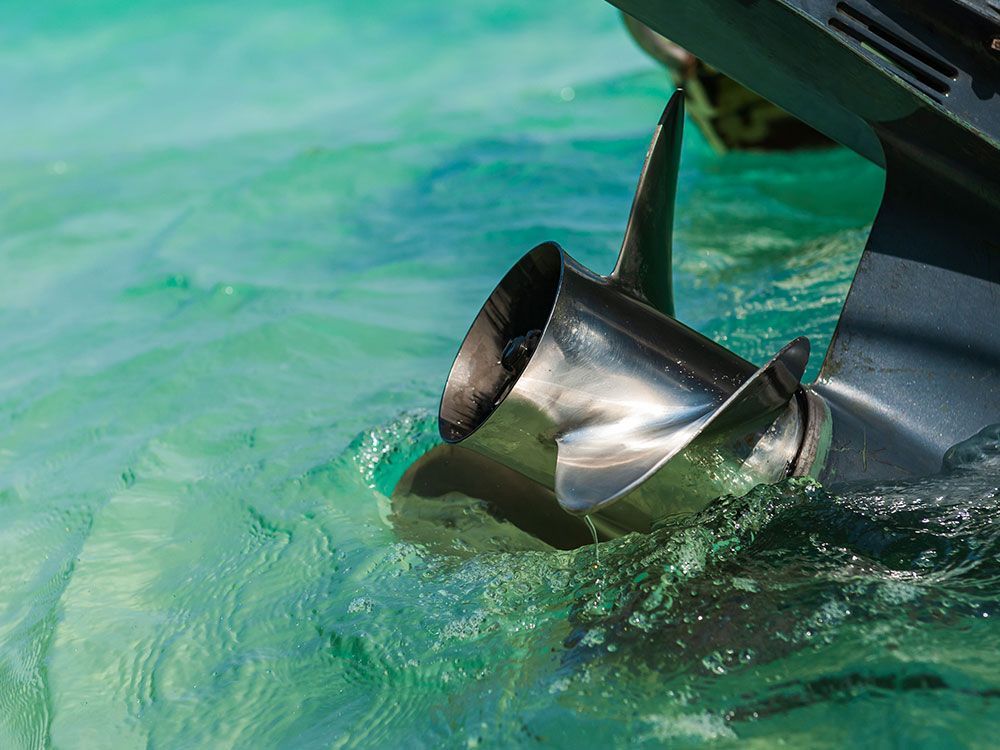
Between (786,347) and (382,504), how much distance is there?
44.9 inches

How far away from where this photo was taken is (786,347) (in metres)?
1.81

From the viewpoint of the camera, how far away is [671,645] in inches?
72.2

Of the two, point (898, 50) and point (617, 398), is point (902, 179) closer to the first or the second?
point (898, 50)

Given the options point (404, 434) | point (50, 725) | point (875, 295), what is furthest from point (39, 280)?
point (875, 295)

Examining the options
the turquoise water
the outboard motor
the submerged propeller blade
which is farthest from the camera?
the submerged propeller blade

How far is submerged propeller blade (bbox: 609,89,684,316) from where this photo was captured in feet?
7.17

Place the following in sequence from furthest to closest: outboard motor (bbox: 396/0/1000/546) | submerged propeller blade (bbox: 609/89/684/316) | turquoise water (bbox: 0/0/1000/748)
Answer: submerged propeller blade (bbox: 609/89/684/316)
outboard motor (bbox: 396/0/1000/546)
turquoise water (bbox: 0/0/1000/748)

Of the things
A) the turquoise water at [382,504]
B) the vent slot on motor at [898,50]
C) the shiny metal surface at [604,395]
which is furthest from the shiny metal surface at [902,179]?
the shiny metal surface at [604,395]

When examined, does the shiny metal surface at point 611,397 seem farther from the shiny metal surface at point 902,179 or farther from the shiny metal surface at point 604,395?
the shiny metal surface at point 902,179

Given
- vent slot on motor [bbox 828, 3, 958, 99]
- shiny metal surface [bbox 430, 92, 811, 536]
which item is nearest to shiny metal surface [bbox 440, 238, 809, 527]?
shiny metal surface [bbox 430, 92, 811, 536]

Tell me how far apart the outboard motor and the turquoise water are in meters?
→ 0.09

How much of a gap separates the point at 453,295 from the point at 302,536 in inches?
68.3

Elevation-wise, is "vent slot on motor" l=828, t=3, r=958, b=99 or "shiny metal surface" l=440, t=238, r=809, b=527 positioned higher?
"vent slot on motor" l=828, t=3, r=958, b=99

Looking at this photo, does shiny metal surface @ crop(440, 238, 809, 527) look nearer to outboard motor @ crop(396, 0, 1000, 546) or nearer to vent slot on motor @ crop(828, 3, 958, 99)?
outboard motor @ crop(396, 0, 1000, 546)
